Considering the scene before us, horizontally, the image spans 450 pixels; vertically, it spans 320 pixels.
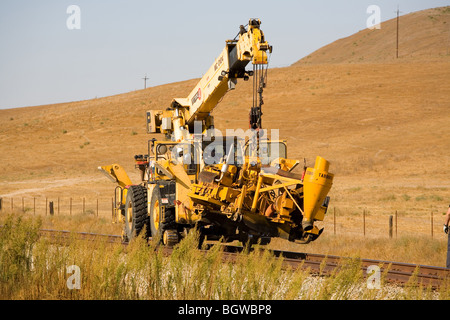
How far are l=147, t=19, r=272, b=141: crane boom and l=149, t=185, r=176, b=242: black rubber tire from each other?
87.4 inches

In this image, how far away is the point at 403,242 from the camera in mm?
18141

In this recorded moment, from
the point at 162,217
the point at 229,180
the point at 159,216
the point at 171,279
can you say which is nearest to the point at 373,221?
the point at 159,216

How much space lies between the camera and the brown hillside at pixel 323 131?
42.8 metres

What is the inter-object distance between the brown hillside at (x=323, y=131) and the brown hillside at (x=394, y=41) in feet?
89.1

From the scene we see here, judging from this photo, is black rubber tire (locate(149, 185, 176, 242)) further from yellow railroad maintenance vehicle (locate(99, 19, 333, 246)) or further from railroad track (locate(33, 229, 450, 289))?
railroad track (locate(33, 229, 450, 289))

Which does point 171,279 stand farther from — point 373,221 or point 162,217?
point 373,221

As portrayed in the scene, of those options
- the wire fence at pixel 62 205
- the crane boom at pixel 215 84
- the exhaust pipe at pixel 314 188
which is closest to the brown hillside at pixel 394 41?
the wire fence at pixel 62 205

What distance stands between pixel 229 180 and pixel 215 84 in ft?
9.39

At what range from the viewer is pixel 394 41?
438 feet

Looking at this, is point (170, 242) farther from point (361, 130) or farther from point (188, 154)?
point (361, 130)

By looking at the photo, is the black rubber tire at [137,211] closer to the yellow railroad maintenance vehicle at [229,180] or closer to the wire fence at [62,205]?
the yellow railroad maintenance vehicle at [229,180]

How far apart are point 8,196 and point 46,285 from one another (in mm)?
34554

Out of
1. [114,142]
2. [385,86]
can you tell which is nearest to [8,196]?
[114,142]

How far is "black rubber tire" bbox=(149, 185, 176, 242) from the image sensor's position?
15413 millimetres
